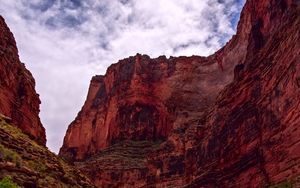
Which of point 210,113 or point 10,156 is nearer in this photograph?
point 10,156

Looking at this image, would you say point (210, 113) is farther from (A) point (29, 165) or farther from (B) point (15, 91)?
(A) point (29, 165)

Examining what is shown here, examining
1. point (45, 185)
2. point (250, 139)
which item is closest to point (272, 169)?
point (250, 139)

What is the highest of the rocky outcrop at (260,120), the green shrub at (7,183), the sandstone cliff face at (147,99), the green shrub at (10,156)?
the sandstone cliff face at (147,99)

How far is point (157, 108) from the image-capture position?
11738cm

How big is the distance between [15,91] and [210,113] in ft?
110

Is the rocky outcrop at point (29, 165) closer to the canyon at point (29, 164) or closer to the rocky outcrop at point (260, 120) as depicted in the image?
the canyon at point (29, 164)

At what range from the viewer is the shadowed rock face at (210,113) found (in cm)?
4825

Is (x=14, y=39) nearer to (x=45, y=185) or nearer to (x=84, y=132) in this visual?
(x=45, y=185)

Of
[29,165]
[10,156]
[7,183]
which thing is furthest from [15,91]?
[7,183]

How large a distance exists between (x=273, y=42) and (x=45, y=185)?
3458 cm

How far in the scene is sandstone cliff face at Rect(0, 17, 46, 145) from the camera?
5128cm

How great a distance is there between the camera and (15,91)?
5459 centimetres

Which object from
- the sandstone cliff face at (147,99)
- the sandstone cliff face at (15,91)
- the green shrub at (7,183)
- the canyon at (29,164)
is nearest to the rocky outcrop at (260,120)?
the canyon at (29,164)

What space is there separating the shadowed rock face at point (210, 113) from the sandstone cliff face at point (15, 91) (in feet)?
68.3
